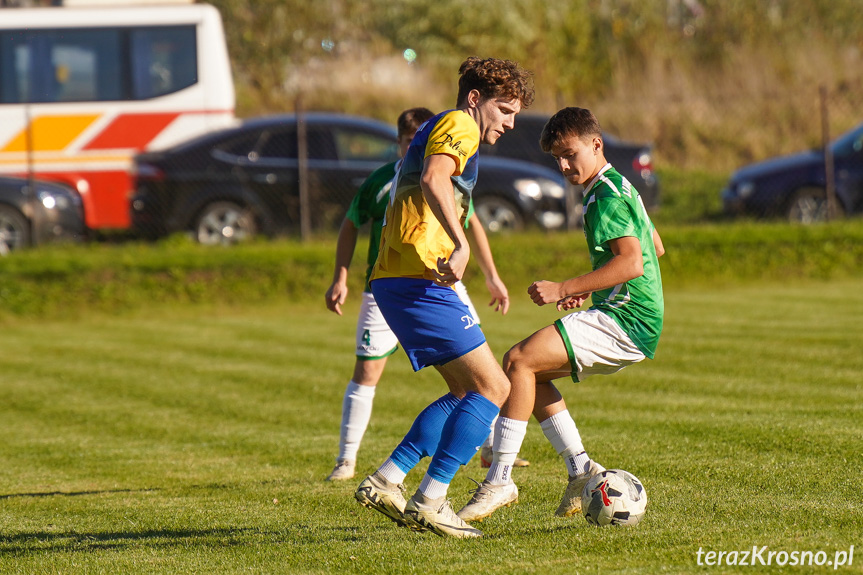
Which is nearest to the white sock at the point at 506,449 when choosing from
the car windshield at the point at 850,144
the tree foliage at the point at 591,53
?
the car windshield at the point at 850,144

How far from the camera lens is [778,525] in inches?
180

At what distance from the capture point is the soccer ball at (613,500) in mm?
4734

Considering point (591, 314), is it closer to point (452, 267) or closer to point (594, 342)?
point (594, 342)

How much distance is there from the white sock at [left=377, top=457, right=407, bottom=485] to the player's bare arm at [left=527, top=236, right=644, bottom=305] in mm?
907

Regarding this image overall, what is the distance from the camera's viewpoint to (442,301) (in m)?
4.58

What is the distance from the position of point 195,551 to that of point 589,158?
2294 millimetres

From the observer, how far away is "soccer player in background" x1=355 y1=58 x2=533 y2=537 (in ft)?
15.0

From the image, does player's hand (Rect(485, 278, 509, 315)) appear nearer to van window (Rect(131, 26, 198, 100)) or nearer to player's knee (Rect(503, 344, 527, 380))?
player's knee (Rect(503, 344, 527, 380))

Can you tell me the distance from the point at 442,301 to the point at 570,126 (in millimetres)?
921

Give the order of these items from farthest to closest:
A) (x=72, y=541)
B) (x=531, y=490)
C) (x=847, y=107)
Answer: (x=847, y=107)
(x=531, y=490)
(x=72, y=541)

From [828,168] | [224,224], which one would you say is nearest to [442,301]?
[224,224]

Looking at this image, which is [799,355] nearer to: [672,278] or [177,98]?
[672,278]

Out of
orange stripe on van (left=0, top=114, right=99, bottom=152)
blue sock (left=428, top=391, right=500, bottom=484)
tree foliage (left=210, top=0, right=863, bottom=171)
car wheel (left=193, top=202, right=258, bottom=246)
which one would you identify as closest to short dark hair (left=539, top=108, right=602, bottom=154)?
blue sock (left=428, top=391, right=500, bottom=484)

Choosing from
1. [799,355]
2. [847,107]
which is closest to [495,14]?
[847,107]
